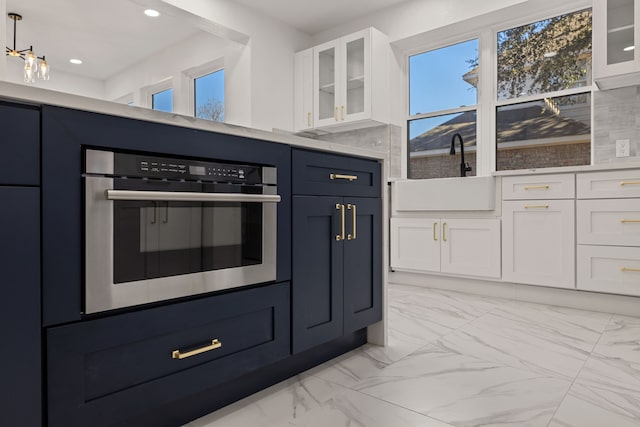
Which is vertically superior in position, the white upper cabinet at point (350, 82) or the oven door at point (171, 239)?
the white upper cabinet at point (350, 82)

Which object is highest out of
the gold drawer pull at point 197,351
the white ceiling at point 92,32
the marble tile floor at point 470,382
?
the white ceiling at point 92,32

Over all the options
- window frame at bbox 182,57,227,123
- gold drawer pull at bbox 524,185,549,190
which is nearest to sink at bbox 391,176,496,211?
gold drawer pull at bbox 524,185,549,190

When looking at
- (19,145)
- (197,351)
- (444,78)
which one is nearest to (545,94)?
(444,78)

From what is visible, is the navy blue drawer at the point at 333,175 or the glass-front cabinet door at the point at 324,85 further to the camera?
the glass-front cabinet door at the point at 324,85

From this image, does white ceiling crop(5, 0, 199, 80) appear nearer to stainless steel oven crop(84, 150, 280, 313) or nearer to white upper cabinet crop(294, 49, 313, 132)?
white upper cabinet crop(294, 49, 313, 132)

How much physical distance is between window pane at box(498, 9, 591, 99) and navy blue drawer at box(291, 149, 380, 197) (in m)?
2.31

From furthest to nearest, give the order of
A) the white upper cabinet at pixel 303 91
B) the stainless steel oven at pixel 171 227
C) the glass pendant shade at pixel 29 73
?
the white upper cabinet at pixel 303 91, the glass pendant shade at pixel 29 73, the stainless steel oven at pixel 171 227

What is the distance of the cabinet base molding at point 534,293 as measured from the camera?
8.83 ft

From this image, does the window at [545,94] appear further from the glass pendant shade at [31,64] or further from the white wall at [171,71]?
the glass pendant shade at [31,64]

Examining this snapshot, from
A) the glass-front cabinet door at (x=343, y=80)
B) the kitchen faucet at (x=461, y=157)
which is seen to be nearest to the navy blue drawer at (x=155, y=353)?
the kitchen faucet at (x=461, y=157)

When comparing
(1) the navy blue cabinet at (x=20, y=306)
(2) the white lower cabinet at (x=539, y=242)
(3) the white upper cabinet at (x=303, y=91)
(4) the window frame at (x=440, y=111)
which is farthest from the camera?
(3) the white upper cabinet at (x=303, y=91)

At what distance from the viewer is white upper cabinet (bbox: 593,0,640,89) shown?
270cm

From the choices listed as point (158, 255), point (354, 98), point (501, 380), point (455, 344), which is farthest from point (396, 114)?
point (158, 255)

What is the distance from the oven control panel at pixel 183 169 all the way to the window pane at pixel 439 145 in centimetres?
294
